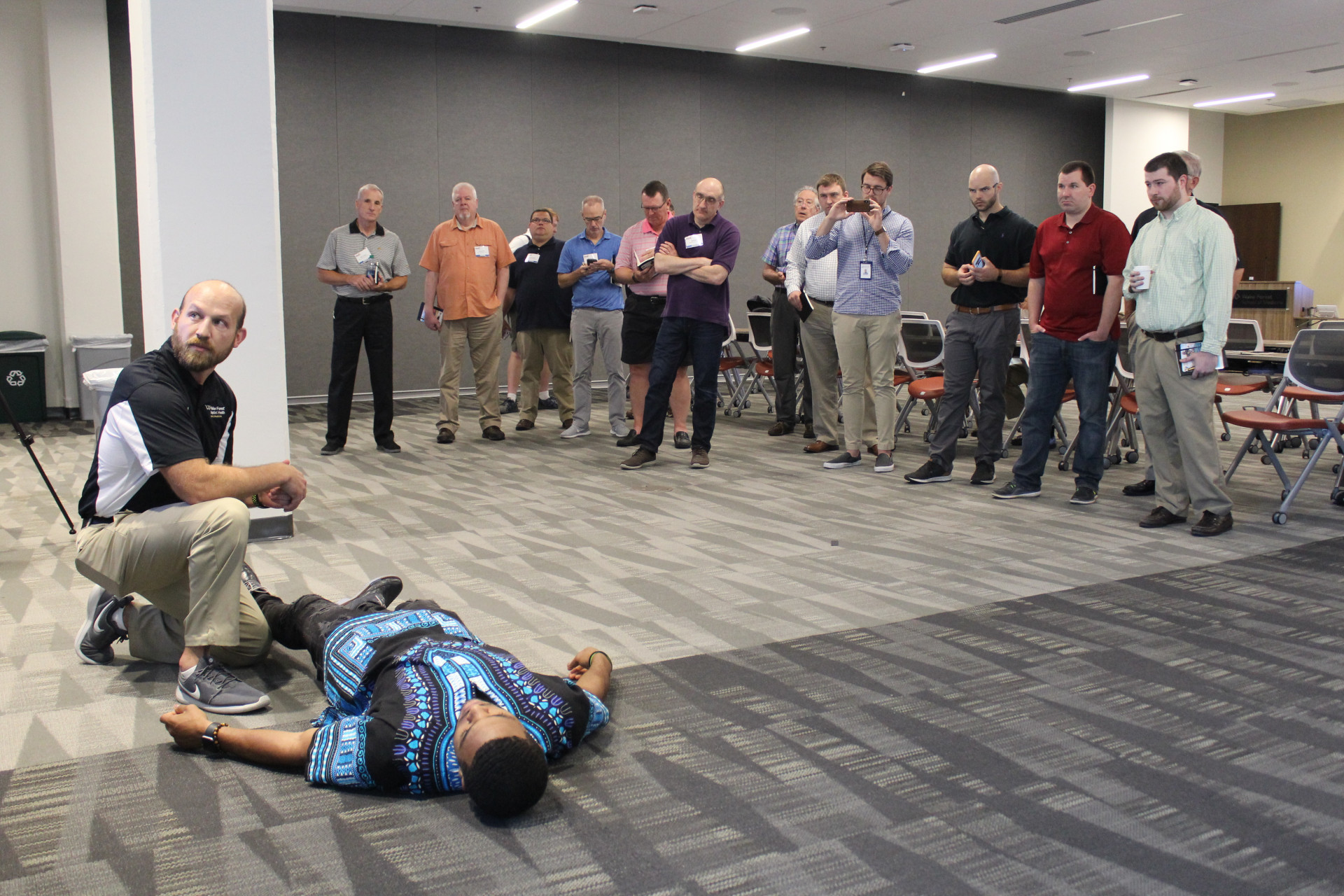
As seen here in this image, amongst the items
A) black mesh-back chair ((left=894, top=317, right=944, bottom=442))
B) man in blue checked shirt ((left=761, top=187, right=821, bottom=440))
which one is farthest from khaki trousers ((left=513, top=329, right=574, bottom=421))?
black mesh-back chair ((left=894, top=317, right=944, bottom=442))

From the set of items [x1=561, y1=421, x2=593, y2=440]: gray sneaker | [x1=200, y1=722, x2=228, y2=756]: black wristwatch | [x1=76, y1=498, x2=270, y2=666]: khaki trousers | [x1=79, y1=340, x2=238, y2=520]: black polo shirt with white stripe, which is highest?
[x1=79, y1=340, x2=238, y2=520]: black polo shirt with white stripe

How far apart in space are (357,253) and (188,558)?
4.64m

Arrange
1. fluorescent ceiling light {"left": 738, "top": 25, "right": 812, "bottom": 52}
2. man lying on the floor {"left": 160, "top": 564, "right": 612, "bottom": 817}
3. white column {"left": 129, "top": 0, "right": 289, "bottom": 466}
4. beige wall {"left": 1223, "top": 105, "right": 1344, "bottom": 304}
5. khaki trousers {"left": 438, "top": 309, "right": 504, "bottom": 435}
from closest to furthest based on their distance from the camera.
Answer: man lying on the floor {"left": 160, "top": 564, "right": 612, "bottom": 817} < white column {"left": 129, "top": 0, "right": 289, "bottom": 466} < khaki trousers {"left": 438, "top": 309, "right": 504, "bottom": 435} < fluorescent ceiling light {"left": 738, "top": 25, "right": 812, "bottom": 52} < beige wall {"left": 1223, "top": 105, "right": 1344, "bottom": 304}

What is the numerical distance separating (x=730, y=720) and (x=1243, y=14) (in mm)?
10410

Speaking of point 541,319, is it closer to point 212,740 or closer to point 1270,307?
point 212,740

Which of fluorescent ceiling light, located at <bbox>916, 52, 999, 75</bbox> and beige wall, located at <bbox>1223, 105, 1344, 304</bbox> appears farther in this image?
beige wall, located at <bbox>1223, 105, 1344, 304</bbox>

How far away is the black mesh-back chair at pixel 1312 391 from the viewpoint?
201 inches

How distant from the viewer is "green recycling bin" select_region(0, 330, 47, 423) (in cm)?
859

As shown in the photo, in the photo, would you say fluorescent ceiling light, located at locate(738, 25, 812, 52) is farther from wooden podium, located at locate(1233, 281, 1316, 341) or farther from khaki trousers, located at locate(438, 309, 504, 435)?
wooden podium, located at locate(1233, 281, 1316, 341)

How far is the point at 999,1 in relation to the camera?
32.1 ft

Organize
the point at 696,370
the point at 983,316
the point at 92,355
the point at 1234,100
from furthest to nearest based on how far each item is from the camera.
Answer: the point at 1234,100 → the point at 92,355 → the point at 696,370 → the point at 983,316

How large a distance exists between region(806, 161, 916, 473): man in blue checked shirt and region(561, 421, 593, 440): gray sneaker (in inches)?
85.6

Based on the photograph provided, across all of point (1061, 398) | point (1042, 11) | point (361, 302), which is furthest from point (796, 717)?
point (1042, 11)

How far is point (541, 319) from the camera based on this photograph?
27.1ft
